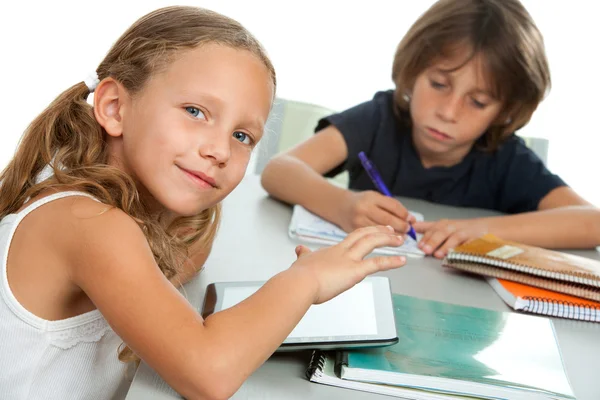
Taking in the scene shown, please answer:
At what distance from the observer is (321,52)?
3.60 meters

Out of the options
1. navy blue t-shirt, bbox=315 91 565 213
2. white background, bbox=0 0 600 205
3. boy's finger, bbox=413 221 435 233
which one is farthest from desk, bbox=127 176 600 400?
white background, bbox=0 0 600 205

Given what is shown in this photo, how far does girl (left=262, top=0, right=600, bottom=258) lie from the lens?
4.66 ft

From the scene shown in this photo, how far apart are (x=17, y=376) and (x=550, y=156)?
3.11 metres

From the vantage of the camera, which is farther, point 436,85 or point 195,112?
point 436,85

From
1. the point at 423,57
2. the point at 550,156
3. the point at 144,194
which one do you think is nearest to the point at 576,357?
the point at 144,194

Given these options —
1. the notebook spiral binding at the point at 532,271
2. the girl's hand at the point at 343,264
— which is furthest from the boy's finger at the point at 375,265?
the notebook spiral binding at the point at 532,271

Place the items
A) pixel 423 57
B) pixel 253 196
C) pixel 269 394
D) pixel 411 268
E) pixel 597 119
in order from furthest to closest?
1. pixel 597 119
2. pixel 423 57
3. pixel 253 196
4. pixel 411 268
5. pixel 269 394

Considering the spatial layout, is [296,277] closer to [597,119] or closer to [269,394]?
[269,394]

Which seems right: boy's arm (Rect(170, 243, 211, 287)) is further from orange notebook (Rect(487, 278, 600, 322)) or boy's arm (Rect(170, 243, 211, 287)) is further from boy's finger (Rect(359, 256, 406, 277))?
orange notebook (Rect(487, 278, 600, 322))

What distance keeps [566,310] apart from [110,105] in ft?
2.20

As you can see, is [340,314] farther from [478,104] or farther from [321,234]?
[478,104]

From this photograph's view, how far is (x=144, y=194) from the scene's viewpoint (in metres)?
0.97

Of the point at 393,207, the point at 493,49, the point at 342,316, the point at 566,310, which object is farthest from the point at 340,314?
the point at 493,49

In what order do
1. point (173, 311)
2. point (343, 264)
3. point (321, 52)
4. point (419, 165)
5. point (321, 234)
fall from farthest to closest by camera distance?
point (321, 52)
point (419, 165)
point (321, 234)
point (343, 264)
point (173, 311)
